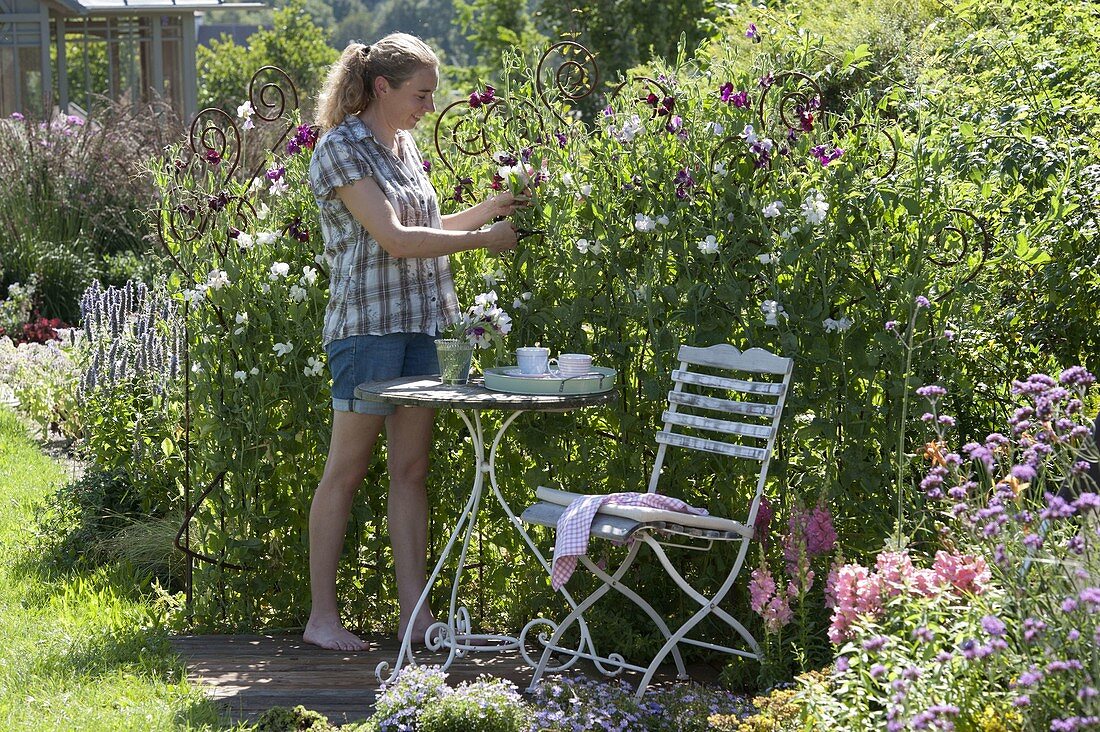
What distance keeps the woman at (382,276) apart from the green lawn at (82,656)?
0.54 meters

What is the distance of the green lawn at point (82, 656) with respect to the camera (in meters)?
3.36

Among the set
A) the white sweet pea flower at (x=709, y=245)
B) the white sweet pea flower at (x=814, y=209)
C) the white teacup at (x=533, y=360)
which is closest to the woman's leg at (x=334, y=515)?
the white teacup at (x=533, y=360)

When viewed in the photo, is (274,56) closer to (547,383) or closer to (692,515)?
(547,383)

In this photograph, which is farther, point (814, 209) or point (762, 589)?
point (814, 209)

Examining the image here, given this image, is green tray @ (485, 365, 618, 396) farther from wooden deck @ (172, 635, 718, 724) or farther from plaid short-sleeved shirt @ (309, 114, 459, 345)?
wooden deck @ (172, 635, 718, 724)

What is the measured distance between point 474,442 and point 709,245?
851 mm

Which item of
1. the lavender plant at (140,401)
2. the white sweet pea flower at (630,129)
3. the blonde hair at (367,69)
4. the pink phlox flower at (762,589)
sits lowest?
the pink phlox flower at (762,589)

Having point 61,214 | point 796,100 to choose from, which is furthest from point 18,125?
point 796,100

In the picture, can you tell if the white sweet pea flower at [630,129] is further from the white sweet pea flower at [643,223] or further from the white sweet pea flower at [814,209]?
the white sweet pea flower at [814,209]

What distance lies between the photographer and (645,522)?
323 centimetres

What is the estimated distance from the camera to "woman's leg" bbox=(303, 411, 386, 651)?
3748 mm

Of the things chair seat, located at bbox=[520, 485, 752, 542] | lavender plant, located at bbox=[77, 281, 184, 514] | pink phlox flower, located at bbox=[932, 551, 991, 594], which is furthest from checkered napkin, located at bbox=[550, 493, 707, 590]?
lavender plant, located at bbox=[77, 281, 184, 514]

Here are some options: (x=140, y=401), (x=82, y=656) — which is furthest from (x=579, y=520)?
(x=140, y=401)

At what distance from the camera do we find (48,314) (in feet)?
30.4
